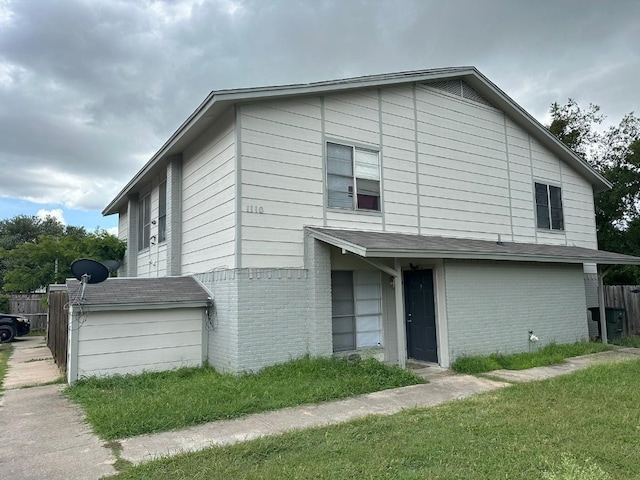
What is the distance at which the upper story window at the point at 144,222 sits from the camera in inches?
554

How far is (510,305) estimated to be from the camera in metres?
10.7

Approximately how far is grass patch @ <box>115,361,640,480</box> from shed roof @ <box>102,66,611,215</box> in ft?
20.0

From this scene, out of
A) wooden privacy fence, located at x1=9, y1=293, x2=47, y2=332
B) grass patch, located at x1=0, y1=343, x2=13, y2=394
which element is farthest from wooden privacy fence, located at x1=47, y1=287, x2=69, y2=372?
wooden privacy fence, located at x1=9, y1=293, x2=47, y2=332

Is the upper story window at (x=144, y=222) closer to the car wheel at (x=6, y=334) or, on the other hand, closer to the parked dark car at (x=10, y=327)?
the parked dark car at (x=10, y=327)

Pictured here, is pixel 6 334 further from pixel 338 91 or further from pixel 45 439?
pixel 338 91

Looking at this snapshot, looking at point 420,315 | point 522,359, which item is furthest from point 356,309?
point 522,359

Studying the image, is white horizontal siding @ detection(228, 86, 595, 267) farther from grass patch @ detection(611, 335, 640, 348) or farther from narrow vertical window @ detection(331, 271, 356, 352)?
grass patch @ detection(611, 335, 640, 348)

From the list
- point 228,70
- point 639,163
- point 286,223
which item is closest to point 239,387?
point 286,223

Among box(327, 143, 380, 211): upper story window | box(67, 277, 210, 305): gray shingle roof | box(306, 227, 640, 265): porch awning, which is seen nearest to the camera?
box(306, 227, 640, 265): porch awning

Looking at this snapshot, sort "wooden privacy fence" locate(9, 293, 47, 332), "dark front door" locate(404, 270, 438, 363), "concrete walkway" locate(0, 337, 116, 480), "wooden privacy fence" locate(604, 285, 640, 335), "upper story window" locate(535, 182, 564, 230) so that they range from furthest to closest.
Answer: "wooden privacy fence" locate(9, 293, 47, 332), "wooden privacy fence" locate(604, 285, 640, 335), "upper story window" locate(535, 182, 564, 230), "dark front door" locate(404, 270, 438, 363), "concrete walkway" locate(0, 337, 116, 480)

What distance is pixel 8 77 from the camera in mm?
13766

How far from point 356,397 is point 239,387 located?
6.15 ft

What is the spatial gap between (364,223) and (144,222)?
826 centimetres

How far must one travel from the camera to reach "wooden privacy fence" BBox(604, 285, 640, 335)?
50.3 ft
